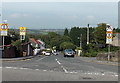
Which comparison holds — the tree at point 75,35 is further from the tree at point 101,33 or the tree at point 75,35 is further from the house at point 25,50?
the house at point 25,50

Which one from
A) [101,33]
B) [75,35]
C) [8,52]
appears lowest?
[8,52]

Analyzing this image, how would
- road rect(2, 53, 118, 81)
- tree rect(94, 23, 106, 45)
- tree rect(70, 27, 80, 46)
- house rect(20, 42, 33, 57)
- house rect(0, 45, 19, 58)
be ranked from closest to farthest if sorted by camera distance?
road rect(2, 53, 118, 81) → house rect(0, 45, 19, 58) → house rect(20, 42, 33, 57) → tree rect(94, 23, 106, 45) → tree rect(70, 27, 80, 46)

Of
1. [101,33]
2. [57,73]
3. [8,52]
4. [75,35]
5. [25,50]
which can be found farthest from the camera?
[75,35]

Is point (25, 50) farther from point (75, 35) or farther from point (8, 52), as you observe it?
point (75, 35)

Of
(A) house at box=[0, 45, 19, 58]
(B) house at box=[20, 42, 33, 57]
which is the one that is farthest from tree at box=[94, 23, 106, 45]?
(A) house at box=[0, 45, 19, 58]

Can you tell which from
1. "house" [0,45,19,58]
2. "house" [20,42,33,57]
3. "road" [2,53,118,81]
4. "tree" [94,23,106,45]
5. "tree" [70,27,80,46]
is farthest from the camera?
"tree" [70,27,80,46]

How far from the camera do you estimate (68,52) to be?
1964 inches

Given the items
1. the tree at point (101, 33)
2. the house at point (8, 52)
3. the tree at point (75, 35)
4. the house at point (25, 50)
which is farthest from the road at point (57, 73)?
the tree at point (75, 35)

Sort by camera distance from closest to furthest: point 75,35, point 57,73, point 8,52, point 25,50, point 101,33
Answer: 1. point 57,73
2. point 8,52
3. point 25,50
4. point 101,33
5. point 75,35

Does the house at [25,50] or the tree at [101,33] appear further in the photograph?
the tree at [101,33]

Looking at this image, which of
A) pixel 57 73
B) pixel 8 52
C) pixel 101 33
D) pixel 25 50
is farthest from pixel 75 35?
pixel 57 73

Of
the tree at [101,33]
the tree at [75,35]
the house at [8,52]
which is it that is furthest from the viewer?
the tree at [75,35]

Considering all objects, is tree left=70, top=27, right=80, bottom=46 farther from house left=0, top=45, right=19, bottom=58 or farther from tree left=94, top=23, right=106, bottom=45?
house left=0, top=45, right=19, bottom=58

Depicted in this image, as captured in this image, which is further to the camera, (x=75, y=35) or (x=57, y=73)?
(x=75, y=35)
